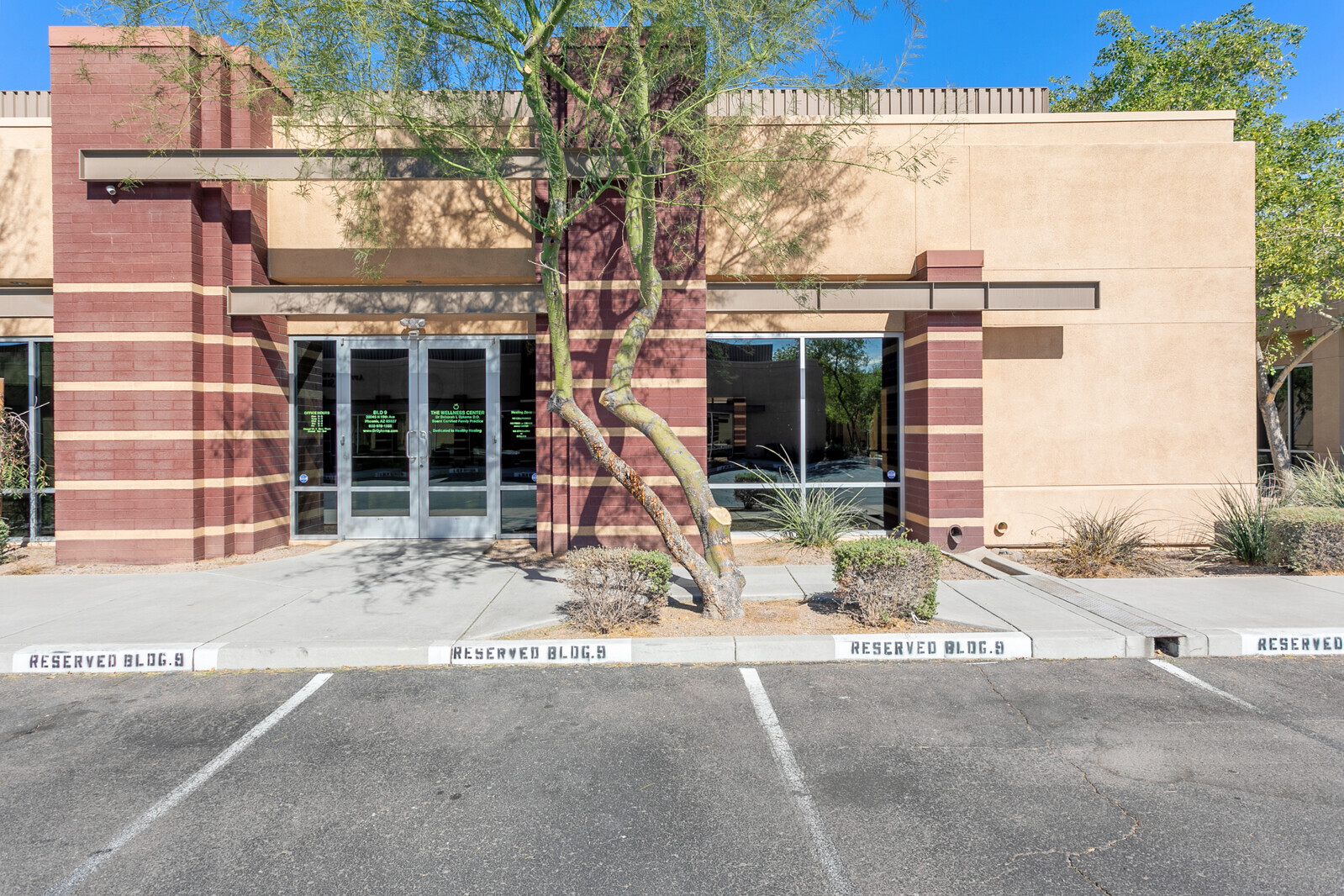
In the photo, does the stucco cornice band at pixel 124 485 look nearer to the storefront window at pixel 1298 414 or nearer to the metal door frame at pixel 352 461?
the metal door frame at pixel 352 461

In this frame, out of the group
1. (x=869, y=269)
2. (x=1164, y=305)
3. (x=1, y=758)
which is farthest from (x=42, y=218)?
(x=1164, y=305)

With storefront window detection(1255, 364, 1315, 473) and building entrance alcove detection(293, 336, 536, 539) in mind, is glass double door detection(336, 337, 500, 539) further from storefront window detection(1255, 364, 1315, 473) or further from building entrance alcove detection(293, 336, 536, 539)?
storefront window detection(1255, 364, 1315, 473)

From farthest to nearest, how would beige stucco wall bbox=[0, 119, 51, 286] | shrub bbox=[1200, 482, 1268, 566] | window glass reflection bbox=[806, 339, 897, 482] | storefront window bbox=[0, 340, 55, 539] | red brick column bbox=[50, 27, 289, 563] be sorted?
window glass reflection bbox=[806, 339, 897, 482] → storefront window bbox=[0, 340, 55, 539] → beige stucco wall bbox=[0, 119, 51, 286] → red brick column bbox=[50, 27, 289, 563] → shrub bbox=[1200, 482, 1268, 566]

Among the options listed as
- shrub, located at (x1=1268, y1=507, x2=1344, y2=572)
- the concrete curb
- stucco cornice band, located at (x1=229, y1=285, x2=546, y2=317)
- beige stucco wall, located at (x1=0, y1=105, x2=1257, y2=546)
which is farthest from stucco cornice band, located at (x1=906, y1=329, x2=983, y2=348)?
stucco cornice band, located at (x1=229, y1=285, x2=546, y2=317)

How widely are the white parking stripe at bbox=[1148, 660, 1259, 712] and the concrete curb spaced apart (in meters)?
0.36

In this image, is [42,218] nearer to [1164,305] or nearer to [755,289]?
[755,289]

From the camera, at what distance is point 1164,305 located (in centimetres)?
1134

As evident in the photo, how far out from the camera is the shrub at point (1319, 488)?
34.0ft

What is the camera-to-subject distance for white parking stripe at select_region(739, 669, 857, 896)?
128 inches

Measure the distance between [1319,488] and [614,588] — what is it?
10.5 meters

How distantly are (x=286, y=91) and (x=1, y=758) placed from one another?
29.5 feet

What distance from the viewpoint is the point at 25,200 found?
1129 cm

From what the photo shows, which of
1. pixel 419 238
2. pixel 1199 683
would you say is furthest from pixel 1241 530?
pixel 419 238

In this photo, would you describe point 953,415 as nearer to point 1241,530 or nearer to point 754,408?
point 754,408
